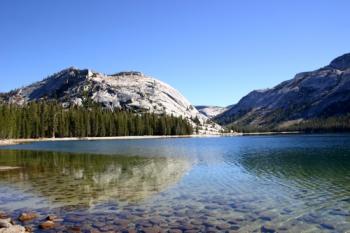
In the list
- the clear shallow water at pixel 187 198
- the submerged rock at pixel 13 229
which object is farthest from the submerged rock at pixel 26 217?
the submerged rock at pixel 13 229

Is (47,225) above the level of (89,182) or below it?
below

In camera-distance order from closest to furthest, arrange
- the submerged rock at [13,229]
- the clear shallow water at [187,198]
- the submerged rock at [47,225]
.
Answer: the submerged rock at [13,229] < the submerged rock at [47,225] < the clear shallow water at [187,198]

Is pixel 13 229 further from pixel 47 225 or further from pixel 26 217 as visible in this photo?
pixel 26 217

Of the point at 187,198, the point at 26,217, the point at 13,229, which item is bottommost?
the point at 187,198

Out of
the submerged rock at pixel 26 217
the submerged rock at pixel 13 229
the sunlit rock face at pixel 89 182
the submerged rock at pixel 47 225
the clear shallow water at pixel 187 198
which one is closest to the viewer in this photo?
the submerged rock at pixel 13 229

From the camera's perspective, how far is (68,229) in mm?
24734

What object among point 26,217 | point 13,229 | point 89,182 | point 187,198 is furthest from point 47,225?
point 89,182

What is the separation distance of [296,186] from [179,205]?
15.9 meters

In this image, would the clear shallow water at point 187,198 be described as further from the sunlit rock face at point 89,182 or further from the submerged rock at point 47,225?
the submerged rock at point 47,225

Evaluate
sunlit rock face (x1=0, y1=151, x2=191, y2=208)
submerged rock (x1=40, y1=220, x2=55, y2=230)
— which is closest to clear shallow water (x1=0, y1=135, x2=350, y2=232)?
sunlit rock face (x1=0, y1=151, x2=191, y2=208)

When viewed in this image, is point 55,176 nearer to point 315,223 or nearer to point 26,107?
point 315,223

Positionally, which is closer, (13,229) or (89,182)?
(13,229)

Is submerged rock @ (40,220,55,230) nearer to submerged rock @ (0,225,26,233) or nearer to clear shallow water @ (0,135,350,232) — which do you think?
clear shallow water @ (0,135,350,232)

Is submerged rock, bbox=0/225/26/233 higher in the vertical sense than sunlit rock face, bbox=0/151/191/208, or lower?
lower
